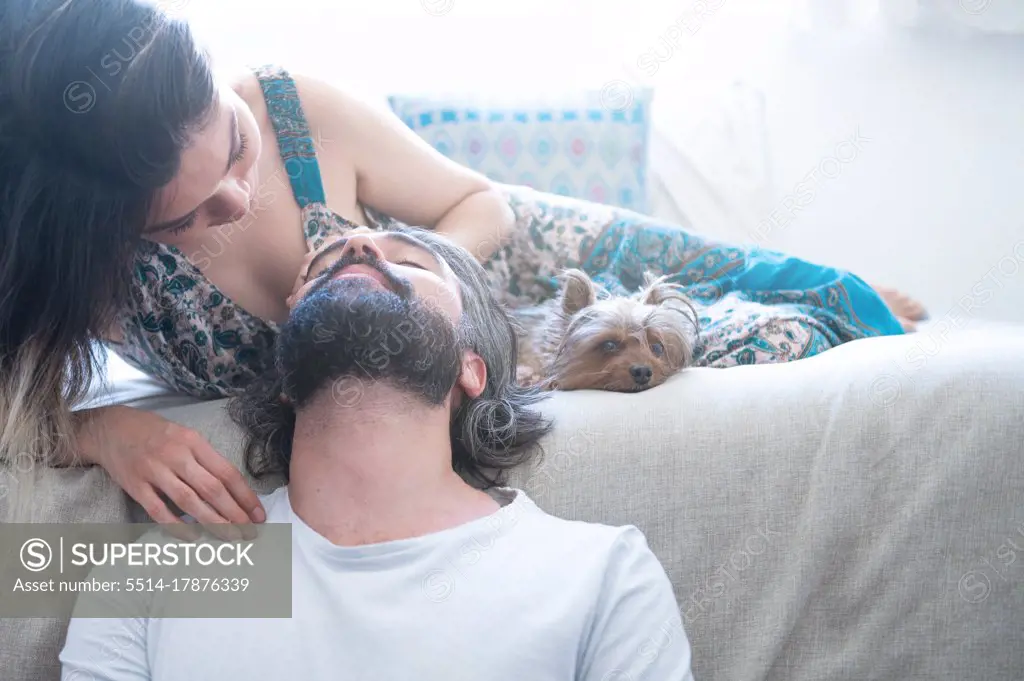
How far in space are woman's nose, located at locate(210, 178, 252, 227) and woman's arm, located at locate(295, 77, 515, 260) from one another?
15.8 inches

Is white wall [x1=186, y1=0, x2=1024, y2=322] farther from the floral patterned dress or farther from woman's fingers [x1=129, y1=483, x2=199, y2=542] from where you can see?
woman's fingers [x1=129, y1=483, x2=199, y2=542]

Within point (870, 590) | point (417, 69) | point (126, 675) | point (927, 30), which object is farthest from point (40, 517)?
point (927, 30)

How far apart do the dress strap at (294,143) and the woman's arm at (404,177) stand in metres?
0.04

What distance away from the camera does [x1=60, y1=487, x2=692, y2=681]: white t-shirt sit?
1.16 meters

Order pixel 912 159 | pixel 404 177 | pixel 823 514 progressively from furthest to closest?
pixel 912 159, pixel 404 177, pixel 823 514

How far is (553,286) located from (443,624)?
1089 millimetres

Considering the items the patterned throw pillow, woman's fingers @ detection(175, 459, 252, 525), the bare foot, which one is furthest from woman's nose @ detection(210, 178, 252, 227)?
the bare foot

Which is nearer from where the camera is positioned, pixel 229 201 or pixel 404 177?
pixel 229 201

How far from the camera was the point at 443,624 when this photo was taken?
118 centimetres

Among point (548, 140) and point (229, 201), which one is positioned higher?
point (229, 201)

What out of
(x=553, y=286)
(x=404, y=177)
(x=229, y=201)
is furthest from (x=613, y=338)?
(x=229, y=201)

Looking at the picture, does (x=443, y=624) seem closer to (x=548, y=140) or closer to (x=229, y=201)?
(x=229, y=201)

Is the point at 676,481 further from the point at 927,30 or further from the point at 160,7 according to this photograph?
the point at 927,30

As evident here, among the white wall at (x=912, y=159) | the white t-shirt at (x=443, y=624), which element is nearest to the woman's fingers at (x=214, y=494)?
the white t-shirt at (x=443, y=624)
